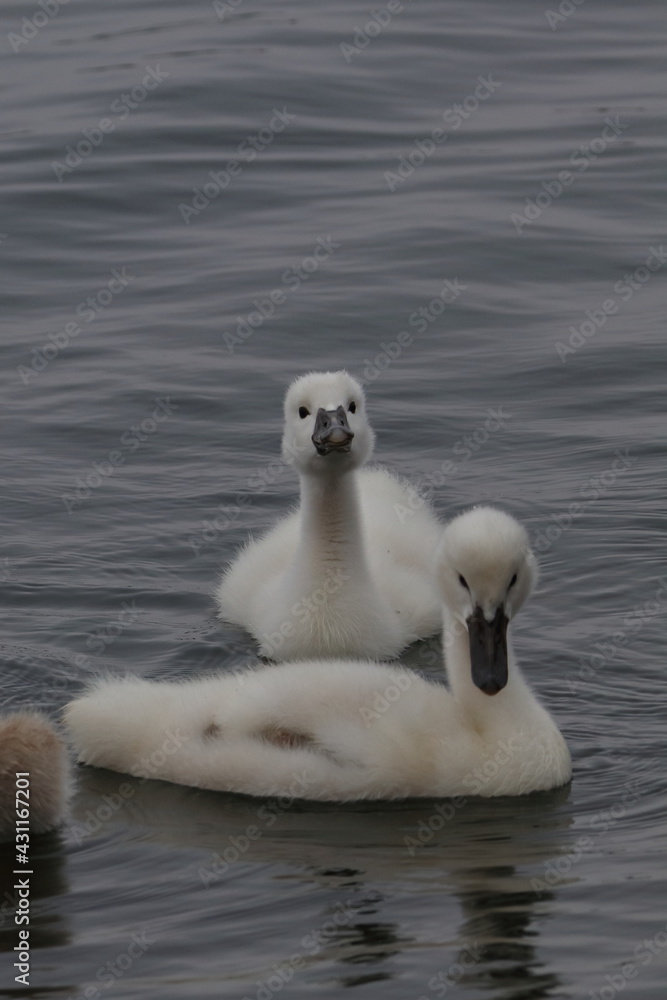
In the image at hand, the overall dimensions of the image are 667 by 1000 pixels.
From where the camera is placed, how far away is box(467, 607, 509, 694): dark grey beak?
6.85 m

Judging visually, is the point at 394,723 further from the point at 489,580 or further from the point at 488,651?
the point at 489,580

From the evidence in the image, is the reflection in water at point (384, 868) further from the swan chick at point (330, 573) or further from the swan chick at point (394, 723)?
the swan chick at point (330, 573)

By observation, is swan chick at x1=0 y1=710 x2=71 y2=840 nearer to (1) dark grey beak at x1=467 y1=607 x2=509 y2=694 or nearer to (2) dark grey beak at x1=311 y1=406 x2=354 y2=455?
(1) dark grey beak at x1=467 y1=607 x2=509 y2=694

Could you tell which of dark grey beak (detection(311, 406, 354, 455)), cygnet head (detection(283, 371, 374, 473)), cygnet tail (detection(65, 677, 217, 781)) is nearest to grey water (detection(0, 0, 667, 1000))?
cygnet tail (detection(65, 677, 217, 781))

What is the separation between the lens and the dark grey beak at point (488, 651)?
685cm

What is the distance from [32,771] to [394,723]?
4.18 feet

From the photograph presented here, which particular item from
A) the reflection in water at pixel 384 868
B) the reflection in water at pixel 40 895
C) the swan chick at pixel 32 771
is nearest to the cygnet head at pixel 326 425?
the reflection in water at pixel 384 868

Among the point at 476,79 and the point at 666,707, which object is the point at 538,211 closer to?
the point at 476,79

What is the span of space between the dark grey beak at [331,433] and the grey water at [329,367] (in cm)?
105

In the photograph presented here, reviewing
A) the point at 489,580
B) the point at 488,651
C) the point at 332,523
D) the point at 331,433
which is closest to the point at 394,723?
the point at 488,651

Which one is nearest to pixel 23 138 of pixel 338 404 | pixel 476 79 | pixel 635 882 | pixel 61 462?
pixel 476 79

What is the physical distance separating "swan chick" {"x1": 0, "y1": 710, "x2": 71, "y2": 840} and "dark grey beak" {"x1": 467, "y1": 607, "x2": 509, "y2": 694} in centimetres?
145

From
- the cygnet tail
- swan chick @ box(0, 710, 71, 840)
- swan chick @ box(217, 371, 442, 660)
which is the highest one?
swan chick @ box(217, 371, 442, 660)

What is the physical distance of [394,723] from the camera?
6.91 m
